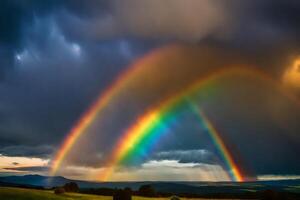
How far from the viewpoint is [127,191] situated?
88.4 metres

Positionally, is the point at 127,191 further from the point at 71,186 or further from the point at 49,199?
the point at 71,186

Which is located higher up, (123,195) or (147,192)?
(147,192)

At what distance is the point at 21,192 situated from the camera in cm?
8769

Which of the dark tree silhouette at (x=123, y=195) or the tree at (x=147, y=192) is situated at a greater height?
the tree at (x=147, y=192)

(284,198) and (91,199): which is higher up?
(284,198)

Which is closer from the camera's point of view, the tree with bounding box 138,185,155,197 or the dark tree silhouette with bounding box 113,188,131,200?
the dark tree silhouette with bounding box 113,188,131,200

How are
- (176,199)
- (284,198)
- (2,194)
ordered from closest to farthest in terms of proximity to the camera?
(2,194), (176,199), (284,198)

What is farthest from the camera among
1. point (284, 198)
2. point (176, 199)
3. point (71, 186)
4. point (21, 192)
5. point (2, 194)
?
point (71, 186)

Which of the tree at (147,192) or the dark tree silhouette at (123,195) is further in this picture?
the tree at (147,192)

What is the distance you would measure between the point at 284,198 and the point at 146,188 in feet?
159

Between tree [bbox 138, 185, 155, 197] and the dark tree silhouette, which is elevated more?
tree [bbox 138, 185, 155, 197]

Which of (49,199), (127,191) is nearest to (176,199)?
(127,191)

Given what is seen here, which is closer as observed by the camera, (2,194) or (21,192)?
(2,194)

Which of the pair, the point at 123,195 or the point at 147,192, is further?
the point at 147,192
